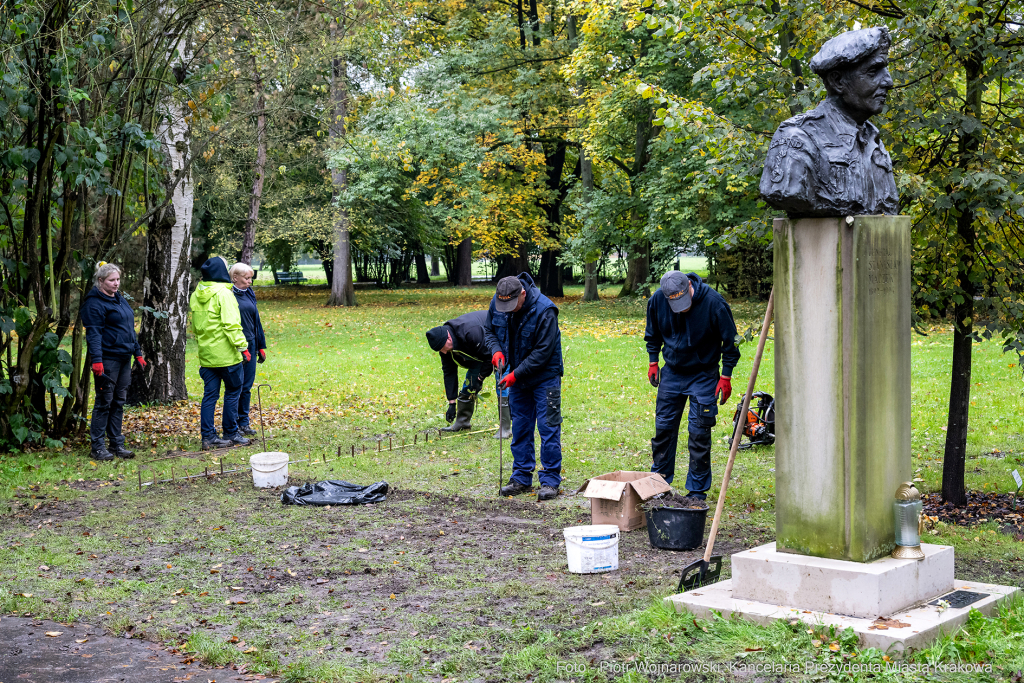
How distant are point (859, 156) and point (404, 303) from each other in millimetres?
28784

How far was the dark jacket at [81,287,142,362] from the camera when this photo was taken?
9.50 metres

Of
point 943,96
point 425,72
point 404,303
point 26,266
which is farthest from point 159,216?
point 404,303

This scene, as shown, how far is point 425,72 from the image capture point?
25.8m

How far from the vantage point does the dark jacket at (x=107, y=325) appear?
950 centimetres

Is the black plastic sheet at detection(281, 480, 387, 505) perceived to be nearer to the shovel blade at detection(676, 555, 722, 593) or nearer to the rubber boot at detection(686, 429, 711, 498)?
the rubber boot at detection(686, 429, 711, 498)

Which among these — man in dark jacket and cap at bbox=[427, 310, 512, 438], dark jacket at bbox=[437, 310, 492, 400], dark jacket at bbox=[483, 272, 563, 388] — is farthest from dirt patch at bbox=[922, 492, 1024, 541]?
dark jacket at bbox=[437, 310, 492, 400]

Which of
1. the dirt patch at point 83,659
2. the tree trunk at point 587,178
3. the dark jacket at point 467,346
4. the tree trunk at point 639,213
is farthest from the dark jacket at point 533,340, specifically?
the tree trunk at point 587,178

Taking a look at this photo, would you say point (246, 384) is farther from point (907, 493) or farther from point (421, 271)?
point (421, 271)

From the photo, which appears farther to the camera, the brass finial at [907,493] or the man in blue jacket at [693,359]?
the man in blue jacket at [693,359]

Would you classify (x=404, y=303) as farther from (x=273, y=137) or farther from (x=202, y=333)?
(x=202, y=333)

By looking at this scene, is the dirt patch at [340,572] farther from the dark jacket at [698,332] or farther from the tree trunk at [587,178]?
the tree trunk at [587,178]

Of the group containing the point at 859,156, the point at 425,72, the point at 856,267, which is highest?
the point at 425,72

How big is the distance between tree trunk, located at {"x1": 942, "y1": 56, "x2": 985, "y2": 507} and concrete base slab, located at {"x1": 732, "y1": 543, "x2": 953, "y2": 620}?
8.29ft

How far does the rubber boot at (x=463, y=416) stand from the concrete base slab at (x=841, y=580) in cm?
652
